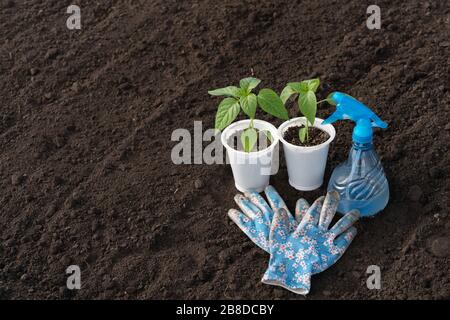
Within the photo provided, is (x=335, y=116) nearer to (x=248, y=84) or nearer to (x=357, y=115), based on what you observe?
(x=357, y=115)

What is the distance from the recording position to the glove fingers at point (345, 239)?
2318 mm

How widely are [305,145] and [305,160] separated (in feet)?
0.19

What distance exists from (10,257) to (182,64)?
1341mm

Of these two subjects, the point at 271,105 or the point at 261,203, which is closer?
the point at 271,105

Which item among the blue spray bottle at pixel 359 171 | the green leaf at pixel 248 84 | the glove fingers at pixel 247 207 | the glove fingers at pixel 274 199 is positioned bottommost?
the glove fingers at pixel 247 207

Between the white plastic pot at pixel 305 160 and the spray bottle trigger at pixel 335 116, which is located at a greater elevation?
the spray bottle trigger at pixel 335 116

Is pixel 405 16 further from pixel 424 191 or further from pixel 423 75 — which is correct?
pixel 424 191

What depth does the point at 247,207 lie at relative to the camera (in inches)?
97.7

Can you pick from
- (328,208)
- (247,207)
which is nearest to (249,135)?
(247,207)

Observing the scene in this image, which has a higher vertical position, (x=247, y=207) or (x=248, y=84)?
(x=248, y=84)

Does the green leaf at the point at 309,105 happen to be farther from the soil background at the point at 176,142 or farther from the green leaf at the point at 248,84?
the soil background at the point at 176,142

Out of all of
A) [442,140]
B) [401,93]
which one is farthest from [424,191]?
[401,93]

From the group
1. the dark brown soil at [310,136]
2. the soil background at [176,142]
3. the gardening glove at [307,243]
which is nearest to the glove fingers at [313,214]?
the gardening glove at [307,243]

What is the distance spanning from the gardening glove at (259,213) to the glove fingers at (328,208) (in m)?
0.09
